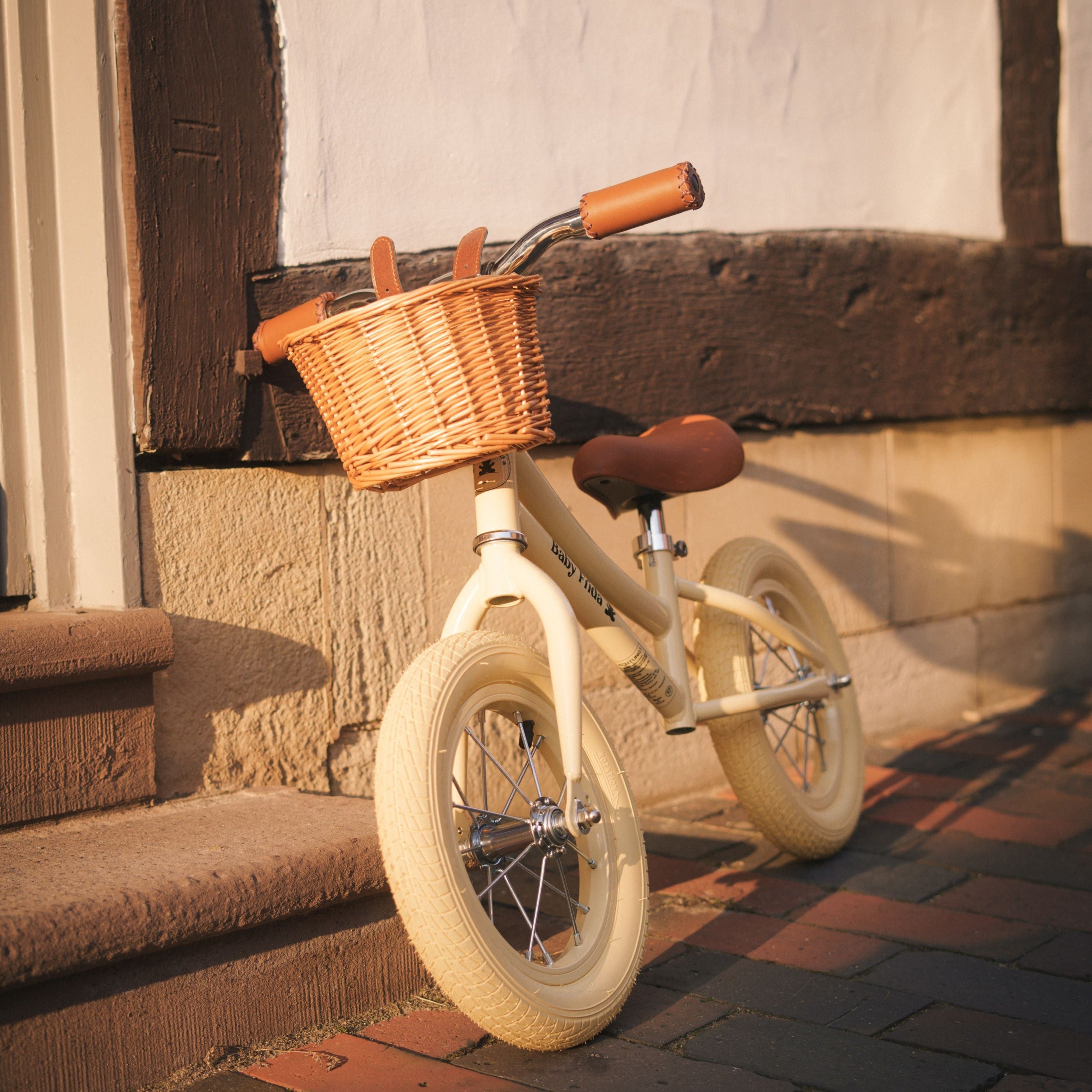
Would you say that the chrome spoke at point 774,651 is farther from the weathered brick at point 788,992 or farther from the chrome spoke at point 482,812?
the chrome spoke at point 482,812

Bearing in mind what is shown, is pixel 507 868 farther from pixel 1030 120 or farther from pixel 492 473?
pixel 1030 120

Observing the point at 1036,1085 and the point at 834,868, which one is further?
the point at 834,868

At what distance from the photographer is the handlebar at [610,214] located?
1.85 meters

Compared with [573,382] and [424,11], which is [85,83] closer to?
[424,11]

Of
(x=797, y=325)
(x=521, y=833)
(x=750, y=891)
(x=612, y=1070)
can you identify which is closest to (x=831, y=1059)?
(x=612, y=1070)

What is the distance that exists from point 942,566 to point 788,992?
2465 millimetres

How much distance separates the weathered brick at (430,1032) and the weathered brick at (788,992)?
383 mm

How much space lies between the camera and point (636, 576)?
10.6 feet

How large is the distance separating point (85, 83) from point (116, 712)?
125cm

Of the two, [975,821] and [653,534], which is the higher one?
[653,534]

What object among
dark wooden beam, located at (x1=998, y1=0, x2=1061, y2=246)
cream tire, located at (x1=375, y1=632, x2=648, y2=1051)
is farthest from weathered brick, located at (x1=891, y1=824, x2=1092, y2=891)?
dark wooden beam, located at (x1=998, y1=0, x2=1061, y2=246)

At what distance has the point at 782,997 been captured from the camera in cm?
212

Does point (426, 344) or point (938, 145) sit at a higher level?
point (938, 145)

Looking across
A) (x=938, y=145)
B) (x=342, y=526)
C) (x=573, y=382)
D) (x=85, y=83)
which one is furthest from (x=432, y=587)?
(x=938, y=145)
